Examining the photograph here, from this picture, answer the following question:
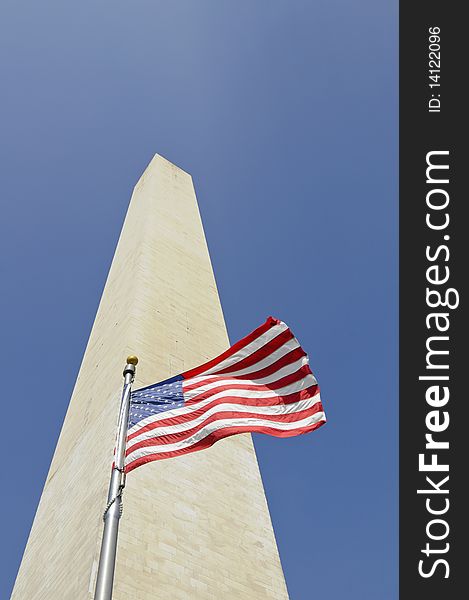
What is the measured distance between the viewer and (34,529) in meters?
16.6

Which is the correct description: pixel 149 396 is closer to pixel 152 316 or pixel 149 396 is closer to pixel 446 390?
pixel 446 390

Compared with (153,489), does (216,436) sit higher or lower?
lower

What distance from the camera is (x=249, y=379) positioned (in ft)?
32.2

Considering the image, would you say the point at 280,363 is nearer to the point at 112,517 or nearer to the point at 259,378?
the point at 259,378

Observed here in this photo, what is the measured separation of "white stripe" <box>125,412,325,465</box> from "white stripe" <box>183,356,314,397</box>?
583 mm

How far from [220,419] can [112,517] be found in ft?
8.11

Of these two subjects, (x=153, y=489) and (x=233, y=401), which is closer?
(x=233, y=401)

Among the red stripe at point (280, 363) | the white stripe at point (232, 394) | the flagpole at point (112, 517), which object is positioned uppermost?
the red stripe at point (280, 363)

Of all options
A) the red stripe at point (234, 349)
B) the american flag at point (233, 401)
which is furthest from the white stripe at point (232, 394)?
the red stripe at point (234, 349)

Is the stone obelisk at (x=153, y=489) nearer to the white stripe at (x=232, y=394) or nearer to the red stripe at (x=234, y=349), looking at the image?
the white stripe at (x=232, y=394)

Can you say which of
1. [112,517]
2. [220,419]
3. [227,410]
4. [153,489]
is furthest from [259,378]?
[153,489]

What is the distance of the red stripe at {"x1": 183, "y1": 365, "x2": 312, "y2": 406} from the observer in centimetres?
942

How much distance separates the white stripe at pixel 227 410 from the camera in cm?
866

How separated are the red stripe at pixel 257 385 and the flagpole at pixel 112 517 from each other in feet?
3.79
